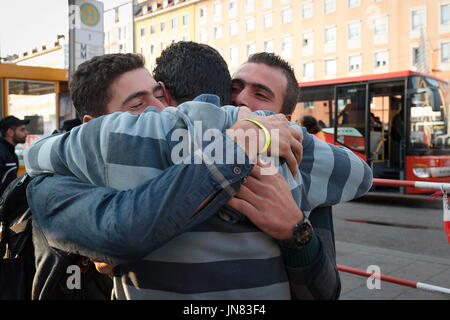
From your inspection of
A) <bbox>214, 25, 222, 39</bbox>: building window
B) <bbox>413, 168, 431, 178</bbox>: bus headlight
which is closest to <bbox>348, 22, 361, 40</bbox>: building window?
<bbox>214, 25, 222, 39</bbox>: building window

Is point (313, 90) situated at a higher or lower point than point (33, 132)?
higher

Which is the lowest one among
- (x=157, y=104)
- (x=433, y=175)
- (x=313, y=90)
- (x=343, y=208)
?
(x=343, y=208)

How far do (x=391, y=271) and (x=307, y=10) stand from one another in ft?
135

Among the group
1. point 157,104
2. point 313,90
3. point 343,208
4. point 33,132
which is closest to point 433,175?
point 343,208

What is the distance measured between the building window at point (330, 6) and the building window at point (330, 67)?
461 centimetres

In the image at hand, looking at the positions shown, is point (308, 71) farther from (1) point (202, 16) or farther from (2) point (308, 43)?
(1) point (202, 16)

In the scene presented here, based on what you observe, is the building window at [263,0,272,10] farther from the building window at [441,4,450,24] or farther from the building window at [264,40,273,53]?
the building window at [441,4,450,24]

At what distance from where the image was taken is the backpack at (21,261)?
1.48 m

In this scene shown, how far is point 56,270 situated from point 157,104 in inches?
25.6

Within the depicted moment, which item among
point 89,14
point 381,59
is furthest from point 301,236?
point 381,59

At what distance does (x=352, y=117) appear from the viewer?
12.2 meters

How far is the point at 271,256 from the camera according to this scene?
3.92 feet

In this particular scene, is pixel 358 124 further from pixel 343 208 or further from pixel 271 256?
pixel 271 256

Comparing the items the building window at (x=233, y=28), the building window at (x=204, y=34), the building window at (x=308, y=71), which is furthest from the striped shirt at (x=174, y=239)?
the building window at (x=204, y=34)
